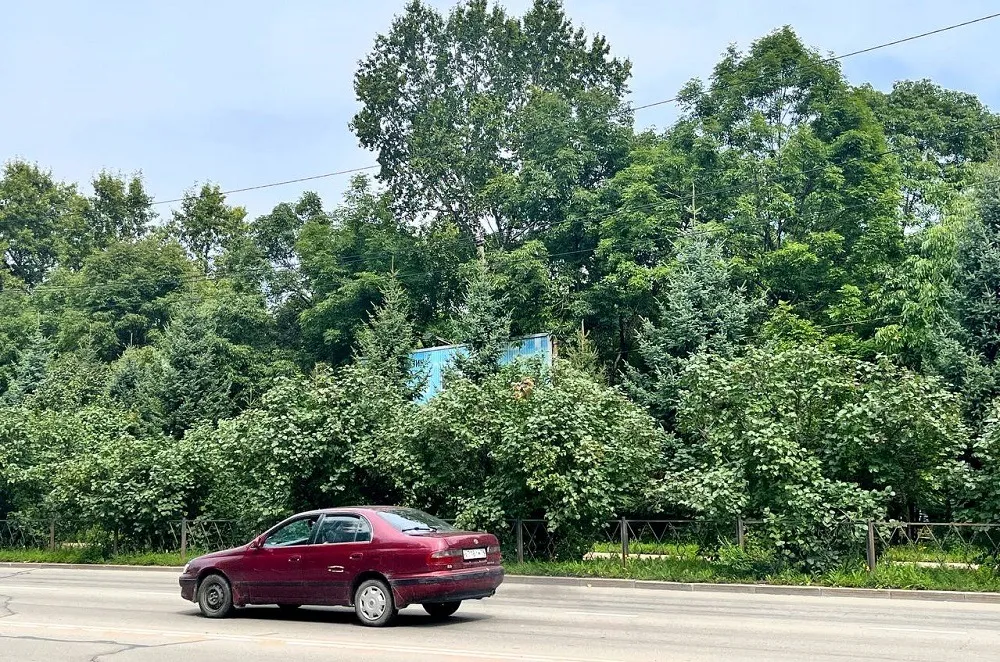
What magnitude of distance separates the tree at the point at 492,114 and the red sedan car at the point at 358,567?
37360 millimetres

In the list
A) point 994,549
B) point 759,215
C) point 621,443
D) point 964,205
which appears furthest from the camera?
point 759,215

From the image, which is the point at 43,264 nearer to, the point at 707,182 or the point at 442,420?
the point at 707,182

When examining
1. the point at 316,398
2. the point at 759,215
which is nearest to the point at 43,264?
the point at 759,215

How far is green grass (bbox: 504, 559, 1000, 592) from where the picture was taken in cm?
1789

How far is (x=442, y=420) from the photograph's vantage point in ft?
78.1

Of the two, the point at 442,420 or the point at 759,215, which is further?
the point at 759,215

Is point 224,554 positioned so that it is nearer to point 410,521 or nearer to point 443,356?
point 410,521

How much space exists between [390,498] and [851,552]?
11.6m

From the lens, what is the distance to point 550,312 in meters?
47.5

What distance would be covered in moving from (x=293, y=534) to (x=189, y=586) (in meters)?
1.96

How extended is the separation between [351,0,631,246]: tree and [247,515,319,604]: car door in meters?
37.3

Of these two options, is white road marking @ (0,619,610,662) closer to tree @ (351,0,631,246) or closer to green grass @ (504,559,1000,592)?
green grass @ (504,559,1000,592)

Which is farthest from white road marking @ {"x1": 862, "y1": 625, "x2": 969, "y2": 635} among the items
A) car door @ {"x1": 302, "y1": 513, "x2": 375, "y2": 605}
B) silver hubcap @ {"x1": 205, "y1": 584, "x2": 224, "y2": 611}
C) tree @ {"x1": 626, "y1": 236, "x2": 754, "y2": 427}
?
tree @ {"x1": 626, "y1": 236, "x2": 754, "y2": 427}

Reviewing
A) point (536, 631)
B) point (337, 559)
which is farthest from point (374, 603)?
point (536, 631)
